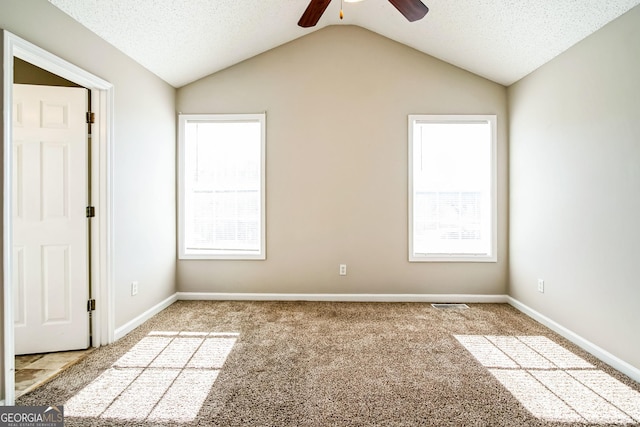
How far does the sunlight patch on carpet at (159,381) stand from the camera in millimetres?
1840

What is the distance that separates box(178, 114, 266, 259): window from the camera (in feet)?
13.1

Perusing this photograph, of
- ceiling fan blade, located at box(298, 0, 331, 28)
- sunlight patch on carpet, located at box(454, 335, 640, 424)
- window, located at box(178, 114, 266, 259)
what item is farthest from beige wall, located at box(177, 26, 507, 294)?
ceiling fan blade, located at box(298, 0, 331, 28)

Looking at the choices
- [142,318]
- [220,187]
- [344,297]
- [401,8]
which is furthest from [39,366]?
[401,8]

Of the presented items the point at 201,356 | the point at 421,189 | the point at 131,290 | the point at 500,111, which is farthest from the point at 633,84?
the point at 131,290

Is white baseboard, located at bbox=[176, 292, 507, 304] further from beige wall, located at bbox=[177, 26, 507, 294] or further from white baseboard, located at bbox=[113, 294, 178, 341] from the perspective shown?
white baseboard, located at bbox=[113, 294, 178, 341]

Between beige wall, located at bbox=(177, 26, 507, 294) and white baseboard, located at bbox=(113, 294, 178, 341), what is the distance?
0.85 meters

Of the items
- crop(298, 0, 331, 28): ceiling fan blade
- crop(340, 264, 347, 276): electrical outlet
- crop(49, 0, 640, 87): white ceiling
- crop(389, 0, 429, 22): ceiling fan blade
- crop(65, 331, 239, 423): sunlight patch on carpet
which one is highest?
crop(49, 0, 640, 87): white ceiling

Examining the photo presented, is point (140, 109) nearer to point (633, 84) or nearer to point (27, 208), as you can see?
point (27, 208)

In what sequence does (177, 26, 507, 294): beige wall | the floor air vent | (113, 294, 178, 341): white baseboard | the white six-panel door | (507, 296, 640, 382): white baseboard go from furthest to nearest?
1. (177, 26, 507, 294): beige wall
2. the floor air vent
3. (113, 294, 178, 341): white baseboard
4. the white six-panel door
5. (507, 296, 640, 382): white baseboard

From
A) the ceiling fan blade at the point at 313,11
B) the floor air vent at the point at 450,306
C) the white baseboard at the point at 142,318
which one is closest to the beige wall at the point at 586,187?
the floor air vent at the point at 450,306

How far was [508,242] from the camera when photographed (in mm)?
3881

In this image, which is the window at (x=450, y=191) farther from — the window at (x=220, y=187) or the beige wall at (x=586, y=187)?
the window at (x=220, y=187)

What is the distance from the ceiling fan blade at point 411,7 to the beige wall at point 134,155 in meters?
2.31

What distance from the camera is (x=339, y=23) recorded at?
390cm
